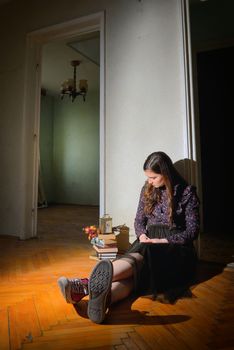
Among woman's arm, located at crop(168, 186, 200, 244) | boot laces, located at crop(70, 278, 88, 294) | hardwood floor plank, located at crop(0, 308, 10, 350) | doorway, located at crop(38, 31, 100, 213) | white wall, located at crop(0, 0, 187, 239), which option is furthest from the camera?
doorway, located at crop(38, 31, 100, 213)

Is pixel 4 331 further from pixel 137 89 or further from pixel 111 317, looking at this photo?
pixel 137 89

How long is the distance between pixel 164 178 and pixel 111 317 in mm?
996

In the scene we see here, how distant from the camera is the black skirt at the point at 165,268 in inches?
64.7

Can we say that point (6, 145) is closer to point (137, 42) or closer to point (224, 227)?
point (137, 42)

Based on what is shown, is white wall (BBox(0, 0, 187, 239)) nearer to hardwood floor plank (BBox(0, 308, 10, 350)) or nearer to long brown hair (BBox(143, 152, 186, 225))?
long brown hair (BBox(143, 152, 186, 225))

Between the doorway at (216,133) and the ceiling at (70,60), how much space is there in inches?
71.6

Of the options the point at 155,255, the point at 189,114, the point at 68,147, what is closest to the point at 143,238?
the point at 155,255

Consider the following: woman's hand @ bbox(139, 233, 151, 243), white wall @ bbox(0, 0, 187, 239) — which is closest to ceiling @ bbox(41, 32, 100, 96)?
white wall @ bbox(0, 0, 187, 239)

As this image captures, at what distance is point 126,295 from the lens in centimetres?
160

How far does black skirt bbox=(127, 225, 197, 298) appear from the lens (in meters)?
1.64

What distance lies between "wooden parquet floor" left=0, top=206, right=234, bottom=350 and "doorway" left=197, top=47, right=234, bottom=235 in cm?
151

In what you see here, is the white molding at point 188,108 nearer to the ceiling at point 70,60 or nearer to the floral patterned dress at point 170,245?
the floral patterned dress at point 170,245

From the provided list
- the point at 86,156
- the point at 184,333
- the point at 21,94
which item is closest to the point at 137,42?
the point at 21,94

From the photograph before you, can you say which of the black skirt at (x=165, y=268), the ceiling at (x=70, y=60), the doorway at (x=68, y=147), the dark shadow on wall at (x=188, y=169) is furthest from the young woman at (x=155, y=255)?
the doorway at (x=68, y=147)
